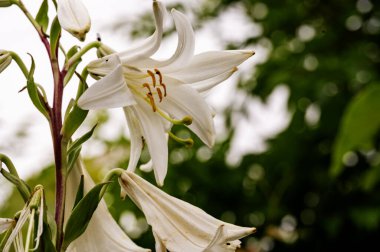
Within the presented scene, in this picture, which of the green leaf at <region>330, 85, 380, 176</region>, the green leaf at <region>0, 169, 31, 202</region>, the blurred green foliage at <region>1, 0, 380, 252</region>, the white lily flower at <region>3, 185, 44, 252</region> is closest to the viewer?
the white lily flower at <region>3, 185, 44, 252</region>

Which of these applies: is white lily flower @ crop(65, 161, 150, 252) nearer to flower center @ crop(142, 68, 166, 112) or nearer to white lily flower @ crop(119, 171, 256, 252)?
white lily flower @ crop(119, 171, 256, 252)

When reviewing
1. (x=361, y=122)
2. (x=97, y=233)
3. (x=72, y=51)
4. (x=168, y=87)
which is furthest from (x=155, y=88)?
(x=361, y=122)

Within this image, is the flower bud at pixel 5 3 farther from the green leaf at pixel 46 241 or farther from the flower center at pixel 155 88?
the green leaf at pixel 46 241

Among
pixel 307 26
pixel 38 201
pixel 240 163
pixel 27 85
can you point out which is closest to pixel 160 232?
pixel 38 201

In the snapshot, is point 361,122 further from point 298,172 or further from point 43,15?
point 43,15

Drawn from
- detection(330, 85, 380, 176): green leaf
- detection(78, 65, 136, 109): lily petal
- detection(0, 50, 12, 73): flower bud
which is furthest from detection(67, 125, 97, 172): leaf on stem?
detection(330, 85, 380, 176): green leaf

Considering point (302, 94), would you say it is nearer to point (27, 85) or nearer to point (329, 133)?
point (329, 133)

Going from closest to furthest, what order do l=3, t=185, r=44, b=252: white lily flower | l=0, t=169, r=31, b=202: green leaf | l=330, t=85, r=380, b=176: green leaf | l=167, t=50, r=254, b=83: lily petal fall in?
l=3, t=185, r=44, b=252: white lily flower, l=0, t=169, r=31, b=202: green leaf, l=167, t=50, r=254, b=83: lily petal, l=330, t=85, r=380, b=176: green leaf
